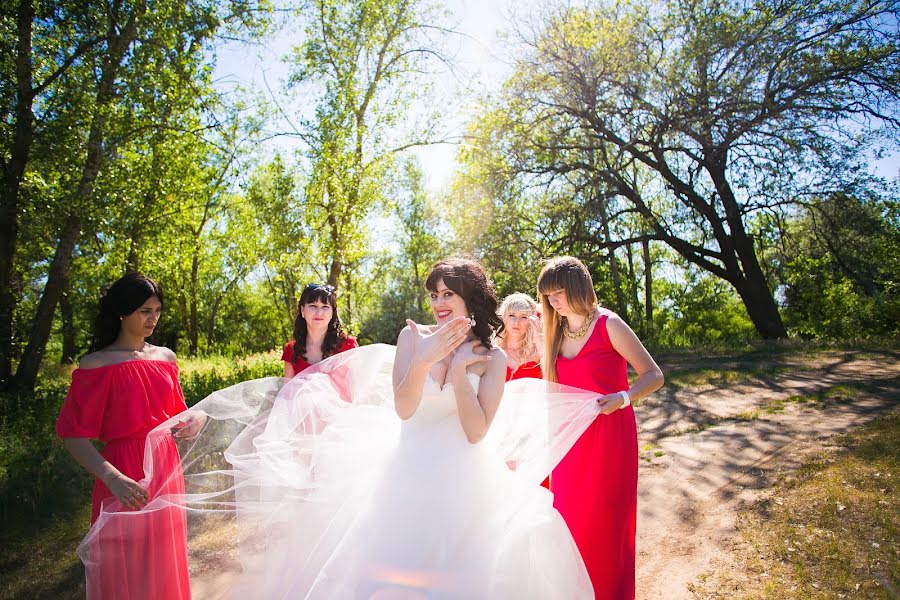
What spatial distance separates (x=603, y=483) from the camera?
3584 mm

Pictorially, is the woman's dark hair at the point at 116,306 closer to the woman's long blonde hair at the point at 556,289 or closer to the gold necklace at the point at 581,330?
the woman's long blonde hair at the point at 556,289

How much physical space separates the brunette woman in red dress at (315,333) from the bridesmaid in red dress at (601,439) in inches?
71.9

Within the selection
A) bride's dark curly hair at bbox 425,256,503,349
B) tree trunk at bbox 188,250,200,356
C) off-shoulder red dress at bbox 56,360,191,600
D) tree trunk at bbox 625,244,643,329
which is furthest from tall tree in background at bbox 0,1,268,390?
tree trunk at bbox 625,244,643,329

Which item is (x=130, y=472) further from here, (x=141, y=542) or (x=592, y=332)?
(x=592, y=332)

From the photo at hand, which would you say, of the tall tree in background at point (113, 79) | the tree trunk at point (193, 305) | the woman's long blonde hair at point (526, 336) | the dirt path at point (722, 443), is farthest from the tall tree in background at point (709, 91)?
the tree trunk at point (193, 305)

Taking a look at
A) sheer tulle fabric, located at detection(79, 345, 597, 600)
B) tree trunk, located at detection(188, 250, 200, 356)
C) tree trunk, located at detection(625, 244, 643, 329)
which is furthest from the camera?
tree trunk, located at detection(188, 250, 200, 356)

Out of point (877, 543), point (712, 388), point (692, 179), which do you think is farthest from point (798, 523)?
point (692, 179)

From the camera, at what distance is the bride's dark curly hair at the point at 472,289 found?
2.79 meters

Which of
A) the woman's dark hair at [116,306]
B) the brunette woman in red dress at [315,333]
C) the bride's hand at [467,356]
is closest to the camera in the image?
the bride's hand at [467,356]

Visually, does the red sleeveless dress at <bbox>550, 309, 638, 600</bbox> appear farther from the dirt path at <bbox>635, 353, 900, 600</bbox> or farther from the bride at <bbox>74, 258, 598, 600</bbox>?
the dirt path at <bbox>635, 353, 900, 600</bbox>

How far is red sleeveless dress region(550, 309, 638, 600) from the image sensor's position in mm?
3512

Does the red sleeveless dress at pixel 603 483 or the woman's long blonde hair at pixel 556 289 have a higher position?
the woman's long blonde hair at pixel 556 289

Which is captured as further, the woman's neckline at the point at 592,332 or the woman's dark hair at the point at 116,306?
the woman's neckline at the point at 592,332

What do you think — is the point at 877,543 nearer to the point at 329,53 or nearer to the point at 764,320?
the point at 329,53
